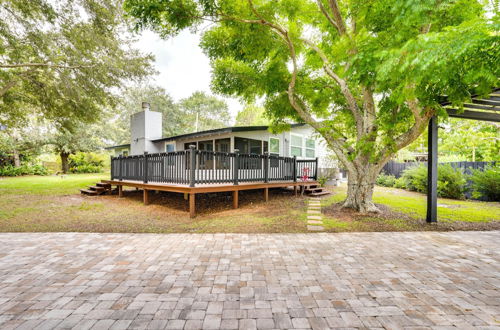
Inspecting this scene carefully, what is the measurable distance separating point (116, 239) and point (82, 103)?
923 cm

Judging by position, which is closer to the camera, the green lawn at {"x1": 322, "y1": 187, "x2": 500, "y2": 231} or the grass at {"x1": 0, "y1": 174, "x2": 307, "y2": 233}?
the grass at {"x1": 0, "y1": 174, "x2": 307, "y2": 233}

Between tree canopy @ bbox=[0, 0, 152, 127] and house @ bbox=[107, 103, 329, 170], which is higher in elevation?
tree canopy @ bbox=[0, 0, 152, 127]

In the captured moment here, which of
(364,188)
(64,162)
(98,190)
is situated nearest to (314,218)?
(364,188)

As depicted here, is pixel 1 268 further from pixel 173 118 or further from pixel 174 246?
pixel 173 118

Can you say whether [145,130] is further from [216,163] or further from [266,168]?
[266,168]

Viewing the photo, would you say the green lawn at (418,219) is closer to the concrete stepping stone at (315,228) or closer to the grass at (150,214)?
the concrete stepping stone at (315,228)

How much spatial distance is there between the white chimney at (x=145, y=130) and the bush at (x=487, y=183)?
54.8ft

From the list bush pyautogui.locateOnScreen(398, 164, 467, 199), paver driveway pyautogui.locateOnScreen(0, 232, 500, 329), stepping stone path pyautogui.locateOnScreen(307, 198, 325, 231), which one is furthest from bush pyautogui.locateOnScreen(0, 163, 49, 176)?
bush pyautogui.locateOnScreen(398, 164, 467, 199)

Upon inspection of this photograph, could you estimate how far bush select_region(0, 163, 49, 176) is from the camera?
1882 centimetres

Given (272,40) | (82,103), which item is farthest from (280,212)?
(82,103)

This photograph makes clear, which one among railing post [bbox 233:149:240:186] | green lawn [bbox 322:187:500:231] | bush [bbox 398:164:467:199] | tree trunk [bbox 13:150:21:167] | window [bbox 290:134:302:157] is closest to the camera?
green lawn [bbox 322:187:500:231]

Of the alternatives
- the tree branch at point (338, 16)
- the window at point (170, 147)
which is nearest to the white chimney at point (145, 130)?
the window at point (170, 147)

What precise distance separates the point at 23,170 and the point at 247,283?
26.4 metres

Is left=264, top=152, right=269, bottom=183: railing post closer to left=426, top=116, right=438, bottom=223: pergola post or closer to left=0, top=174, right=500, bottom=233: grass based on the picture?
left=0, top=174, right=500, bottom=233: grass
